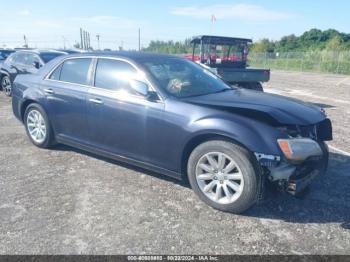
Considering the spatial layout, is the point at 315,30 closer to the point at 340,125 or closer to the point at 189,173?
the point at 340,125

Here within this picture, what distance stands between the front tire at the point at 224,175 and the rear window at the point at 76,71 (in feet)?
6.83

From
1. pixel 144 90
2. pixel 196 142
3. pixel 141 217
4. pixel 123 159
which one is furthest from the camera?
pixel 123 159

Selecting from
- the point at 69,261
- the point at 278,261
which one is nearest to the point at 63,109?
the point at 69,261

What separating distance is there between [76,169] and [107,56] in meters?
1.63

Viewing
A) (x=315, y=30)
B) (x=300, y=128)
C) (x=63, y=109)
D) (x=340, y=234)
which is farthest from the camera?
(x=315, y=30)

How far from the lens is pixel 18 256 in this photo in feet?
9.42

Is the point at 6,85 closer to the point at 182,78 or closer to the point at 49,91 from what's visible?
the point at 49,91

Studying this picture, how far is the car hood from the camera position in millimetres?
3543

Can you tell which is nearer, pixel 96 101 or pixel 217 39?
pixel 96 101

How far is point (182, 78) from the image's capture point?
445 centimetres

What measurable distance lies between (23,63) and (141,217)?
870 cm

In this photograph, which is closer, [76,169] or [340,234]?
[340,234]

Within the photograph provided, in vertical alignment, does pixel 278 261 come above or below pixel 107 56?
below

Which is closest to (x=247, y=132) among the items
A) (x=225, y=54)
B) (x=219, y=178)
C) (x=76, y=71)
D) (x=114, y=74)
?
(x=219, y=178)
